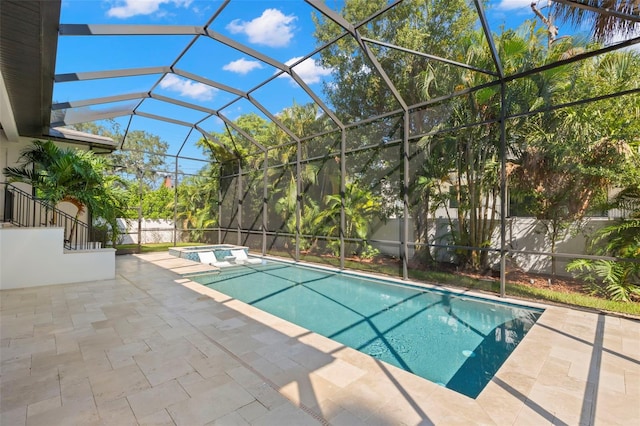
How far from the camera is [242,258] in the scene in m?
11.0

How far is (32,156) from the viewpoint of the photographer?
7.08 metres

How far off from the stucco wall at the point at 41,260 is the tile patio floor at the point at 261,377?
2102 mm

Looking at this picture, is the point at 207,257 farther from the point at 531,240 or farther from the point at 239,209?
the point at 531,240

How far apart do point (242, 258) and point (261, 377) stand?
853 cm

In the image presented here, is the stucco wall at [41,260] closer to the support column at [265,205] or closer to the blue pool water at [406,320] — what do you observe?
the blue pool water at [406,320]

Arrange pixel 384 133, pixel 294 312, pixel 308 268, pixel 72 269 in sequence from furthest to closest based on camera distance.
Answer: pixel 308 268, pixel 384 133, pixel 72 269, pixel 294 312

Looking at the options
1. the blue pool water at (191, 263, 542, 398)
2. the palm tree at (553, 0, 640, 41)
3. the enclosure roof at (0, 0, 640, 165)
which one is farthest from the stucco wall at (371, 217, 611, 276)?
the palm tree at (553, 0, 640, 41)

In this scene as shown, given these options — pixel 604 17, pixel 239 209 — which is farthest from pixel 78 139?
pixel 604 17

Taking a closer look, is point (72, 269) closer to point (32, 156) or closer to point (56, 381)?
point (32, 156)

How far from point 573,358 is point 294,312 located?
3.89m

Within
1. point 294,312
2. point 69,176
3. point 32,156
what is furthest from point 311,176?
point 32,156

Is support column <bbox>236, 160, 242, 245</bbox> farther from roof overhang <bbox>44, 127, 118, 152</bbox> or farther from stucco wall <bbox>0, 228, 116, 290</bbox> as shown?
stucco wall <bbox>0, 228, 116, 290</bbox>

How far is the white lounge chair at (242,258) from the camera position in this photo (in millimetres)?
10453

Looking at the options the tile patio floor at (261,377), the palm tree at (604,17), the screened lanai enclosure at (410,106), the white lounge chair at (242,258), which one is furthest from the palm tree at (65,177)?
the palm tree at (604,17)
